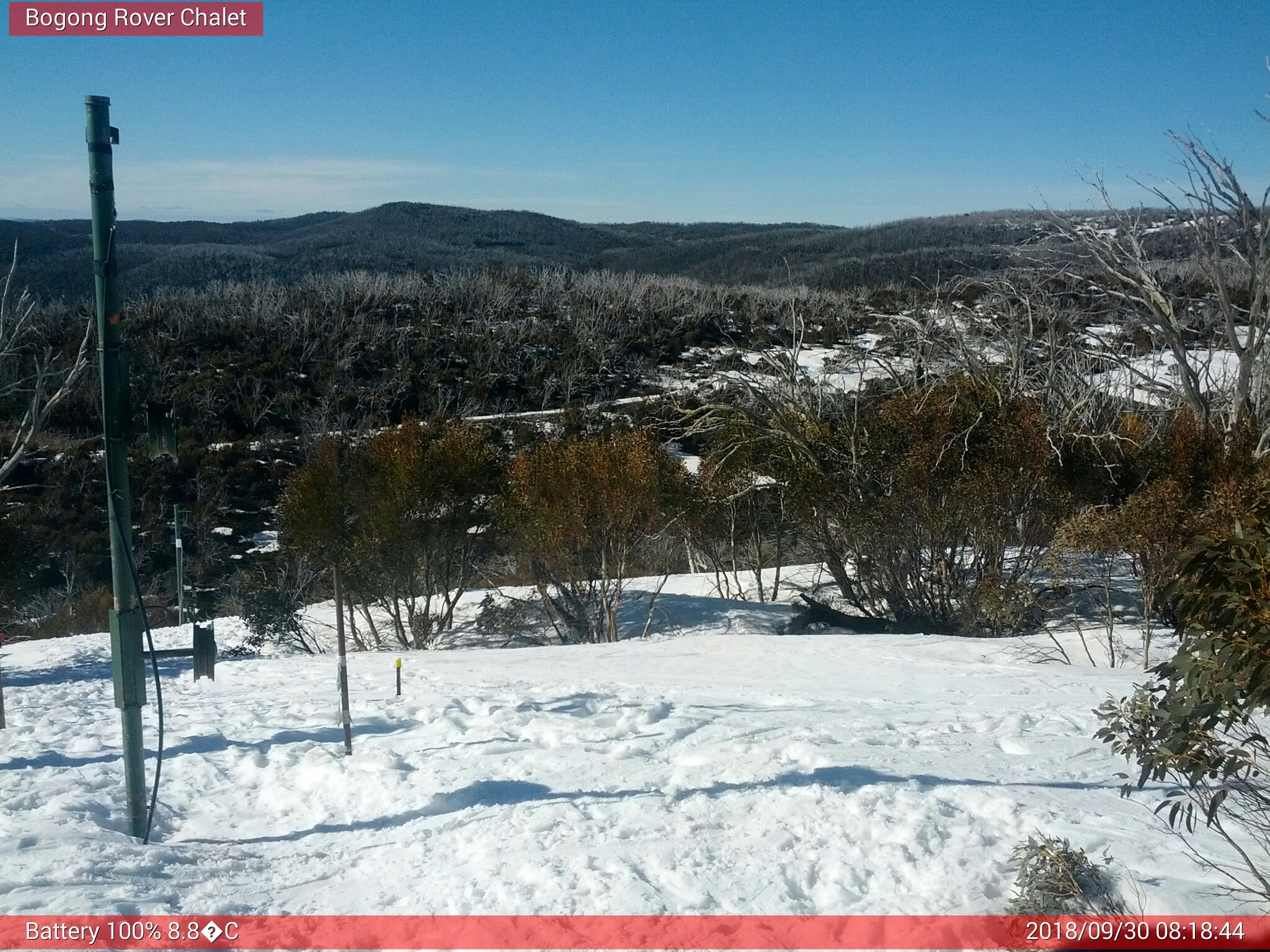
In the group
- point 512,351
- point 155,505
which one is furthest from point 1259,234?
point 512,351

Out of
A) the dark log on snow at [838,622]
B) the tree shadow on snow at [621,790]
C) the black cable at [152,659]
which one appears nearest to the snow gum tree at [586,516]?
the dark log on snow at [838,622]

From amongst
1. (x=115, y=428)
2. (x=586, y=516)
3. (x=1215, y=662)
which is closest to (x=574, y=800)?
(x=115, y=428)

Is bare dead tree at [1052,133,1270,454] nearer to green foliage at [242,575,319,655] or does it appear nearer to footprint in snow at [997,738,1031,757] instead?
footprint in snow at [997,738,1031,757]

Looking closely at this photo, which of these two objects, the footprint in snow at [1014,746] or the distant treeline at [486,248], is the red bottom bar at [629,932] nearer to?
the footprint in snow at [1014,746]

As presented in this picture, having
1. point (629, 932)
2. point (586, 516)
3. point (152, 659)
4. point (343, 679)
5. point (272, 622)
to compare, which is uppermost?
point (152, 659)

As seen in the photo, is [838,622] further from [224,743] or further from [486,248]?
[486,248]

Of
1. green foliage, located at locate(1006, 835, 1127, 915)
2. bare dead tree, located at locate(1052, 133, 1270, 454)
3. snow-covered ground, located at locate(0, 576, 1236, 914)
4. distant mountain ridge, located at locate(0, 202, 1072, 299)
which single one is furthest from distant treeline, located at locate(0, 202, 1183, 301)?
green foliage, located at locate(1006, 835, 1127, 915)

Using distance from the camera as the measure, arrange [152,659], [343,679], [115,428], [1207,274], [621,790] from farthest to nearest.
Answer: [1207,274] < [343,679] < [621,790] < [152,659] < [115,428]
